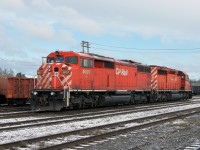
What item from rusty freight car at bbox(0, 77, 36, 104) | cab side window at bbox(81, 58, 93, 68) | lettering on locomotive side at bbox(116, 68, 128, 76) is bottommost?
rusty freight car at bbox(0, 77, 36, 104)

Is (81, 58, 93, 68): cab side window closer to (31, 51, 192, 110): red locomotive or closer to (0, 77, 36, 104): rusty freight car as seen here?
(31, 51, 192, 110): red locomotive

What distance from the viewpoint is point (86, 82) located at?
20.9 meters

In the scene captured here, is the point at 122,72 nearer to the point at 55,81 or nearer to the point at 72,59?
the point at 72,59

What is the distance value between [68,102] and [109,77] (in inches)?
224

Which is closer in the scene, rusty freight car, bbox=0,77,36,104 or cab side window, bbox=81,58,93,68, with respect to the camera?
cab side window, bbox=81,58,93,68

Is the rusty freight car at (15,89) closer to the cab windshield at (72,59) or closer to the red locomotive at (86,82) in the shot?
the red locomotive at (86,82)

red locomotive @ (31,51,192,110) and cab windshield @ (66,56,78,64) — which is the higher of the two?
cab windshield @ (66,56,78,64)

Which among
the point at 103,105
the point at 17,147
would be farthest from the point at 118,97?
the point at 17,147

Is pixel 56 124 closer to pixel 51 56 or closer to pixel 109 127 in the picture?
pixel 109 127

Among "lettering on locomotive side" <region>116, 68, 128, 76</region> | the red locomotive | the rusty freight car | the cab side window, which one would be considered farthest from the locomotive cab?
"lettering on locomotive side" <region>116, 68, 128, 76</region>

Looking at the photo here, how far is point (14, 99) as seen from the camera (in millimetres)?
24750

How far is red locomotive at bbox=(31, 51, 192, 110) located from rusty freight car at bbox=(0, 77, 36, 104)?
4.74 meters

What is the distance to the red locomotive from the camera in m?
19.1

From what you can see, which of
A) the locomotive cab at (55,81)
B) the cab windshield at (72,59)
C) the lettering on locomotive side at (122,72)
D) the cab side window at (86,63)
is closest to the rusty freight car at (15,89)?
the locomotive cab at (55,81)
